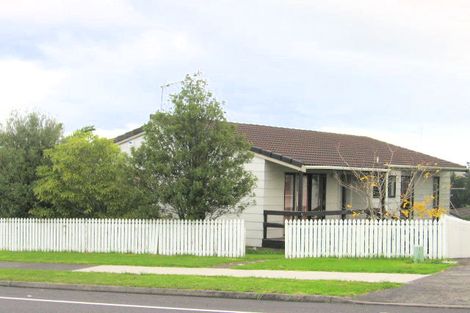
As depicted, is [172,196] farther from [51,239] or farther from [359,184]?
[359,184]

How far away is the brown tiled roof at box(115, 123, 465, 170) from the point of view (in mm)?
23766

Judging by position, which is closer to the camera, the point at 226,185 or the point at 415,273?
the point at 415,273

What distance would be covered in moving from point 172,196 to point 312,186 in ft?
26.4

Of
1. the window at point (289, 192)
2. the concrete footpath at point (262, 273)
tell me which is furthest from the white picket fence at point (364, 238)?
the window at point (289, 192)

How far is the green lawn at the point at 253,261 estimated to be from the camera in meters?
15.2

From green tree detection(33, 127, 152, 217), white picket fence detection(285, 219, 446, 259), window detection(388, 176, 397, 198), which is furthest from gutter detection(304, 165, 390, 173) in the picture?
green tree detection(33, 127, 152, 217)

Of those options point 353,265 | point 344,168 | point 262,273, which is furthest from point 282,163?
point 262,273

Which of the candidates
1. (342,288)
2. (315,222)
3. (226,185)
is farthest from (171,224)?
(342,288)

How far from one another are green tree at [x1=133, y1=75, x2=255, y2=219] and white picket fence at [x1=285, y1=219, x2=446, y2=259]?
2379 mm

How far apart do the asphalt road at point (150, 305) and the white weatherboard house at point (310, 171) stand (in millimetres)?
10148

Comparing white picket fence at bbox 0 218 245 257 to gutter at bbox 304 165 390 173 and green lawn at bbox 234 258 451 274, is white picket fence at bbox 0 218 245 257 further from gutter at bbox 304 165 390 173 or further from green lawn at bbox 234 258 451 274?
gutter at bbox 304 165 390 173

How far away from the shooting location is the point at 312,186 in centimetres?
2573

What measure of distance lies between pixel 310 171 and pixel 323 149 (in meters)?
2.21

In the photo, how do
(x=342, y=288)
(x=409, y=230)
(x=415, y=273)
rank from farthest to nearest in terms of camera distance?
1. (x=409, y=230)
2. (x=415, y=273)
3. (x=342, y=288)
